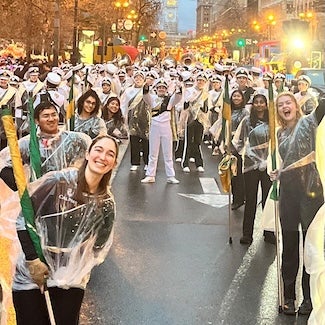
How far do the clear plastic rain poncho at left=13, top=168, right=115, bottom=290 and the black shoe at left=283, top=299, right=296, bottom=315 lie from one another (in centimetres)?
221

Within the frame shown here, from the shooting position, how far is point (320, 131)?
3951 mm

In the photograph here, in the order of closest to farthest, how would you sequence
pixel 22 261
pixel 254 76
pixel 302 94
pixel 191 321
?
pixel 22 261 → pixel 191 321 → pixel 302 94 → pixel 254 76

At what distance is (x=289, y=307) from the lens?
5.48m

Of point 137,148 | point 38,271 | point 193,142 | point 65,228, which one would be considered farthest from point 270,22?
point 38,271

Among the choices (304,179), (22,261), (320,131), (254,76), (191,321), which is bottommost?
(191,321)

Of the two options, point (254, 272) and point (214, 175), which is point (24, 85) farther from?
point (254, 272)

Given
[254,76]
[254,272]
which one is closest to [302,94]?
[254,76]

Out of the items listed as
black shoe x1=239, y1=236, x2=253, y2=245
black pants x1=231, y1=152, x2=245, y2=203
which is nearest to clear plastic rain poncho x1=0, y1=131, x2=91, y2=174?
black shoe x1=239, y1=236, x2=253, y2=245

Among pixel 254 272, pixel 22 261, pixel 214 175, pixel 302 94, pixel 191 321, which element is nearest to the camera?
pixel 22 261

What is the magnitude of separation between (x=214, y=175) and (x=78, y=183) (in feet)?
29.9

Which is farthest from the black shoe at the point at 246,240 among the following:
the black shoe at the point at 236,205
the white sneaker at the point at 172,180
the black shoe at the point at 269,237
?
the white sneaker at the point at 172,180

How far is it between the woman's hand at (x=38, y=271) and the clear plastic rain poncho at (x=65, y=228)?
67 millimetres

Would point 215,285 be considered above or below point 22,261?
below

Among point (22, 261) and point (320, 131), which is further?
point (320, 131)
